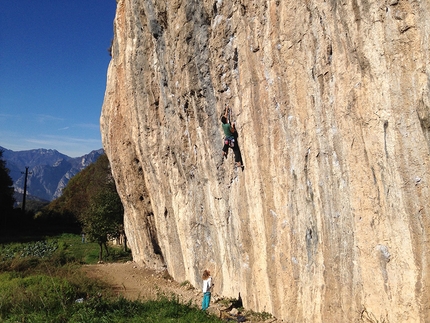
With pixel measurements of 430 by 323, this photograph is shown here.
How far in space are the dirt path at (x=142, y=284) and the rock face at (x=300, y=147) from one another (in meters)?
0.58

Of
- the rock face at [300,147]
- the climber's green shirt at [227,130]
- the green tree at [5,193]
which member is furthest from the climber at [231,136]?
the green tree at [5,193]

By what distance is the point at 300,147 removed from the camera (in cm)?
737

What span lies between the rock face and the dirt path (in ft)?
1.90

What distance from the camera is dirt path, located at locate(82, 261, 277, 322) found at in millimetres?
11375

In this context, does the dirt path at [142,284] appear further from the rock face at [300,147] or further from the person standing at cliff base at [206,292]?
the rock face at [300,147]

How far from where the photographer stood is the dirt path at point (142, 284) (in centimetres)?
1138

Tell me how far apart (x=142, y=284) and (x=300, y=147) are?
948 cm

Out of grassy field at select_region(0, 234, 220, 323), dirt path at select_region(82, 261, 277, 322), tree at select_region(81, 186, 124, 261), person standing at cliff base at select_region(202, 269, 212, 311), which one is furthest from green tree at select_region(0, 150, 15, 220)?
person standing at cliff base at select_region(202, 269, 212, 311)

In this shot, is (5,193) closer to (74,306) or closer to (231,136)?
(74,306)

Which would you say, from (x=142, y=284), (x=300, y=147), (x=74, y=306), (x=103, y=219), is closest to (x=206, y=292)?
(x=74, y=306)

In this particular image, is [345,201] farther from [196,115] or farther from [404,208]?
[196,115]

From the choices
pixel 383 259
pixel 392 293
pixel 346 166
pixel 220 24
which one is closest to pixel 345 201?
pixel 346 166

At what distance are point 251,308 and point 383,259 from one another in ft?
14.3

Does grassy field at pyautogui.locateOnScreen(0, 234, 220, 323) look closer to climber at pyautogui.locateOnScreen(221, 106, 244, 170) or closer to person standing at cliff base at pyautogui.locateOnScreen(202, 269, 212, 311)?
person standing at cliff base at pyautogui.locateOnScreen(202, 269, 212, 311)
